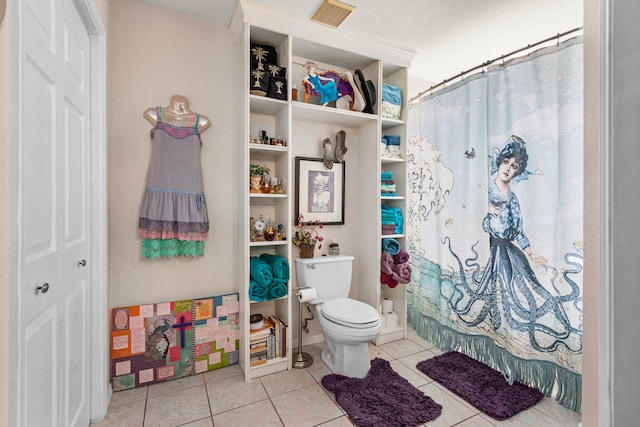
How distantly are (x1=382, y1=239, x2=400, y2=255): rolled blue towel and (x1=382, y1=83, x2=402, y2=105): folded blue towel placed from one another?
1.21 meters

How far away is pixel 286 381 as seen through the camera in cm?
203

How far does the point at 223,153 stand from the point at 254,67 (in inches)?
25.6

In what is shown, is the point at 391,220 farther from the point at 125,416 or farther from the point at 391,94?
the point at 125,416

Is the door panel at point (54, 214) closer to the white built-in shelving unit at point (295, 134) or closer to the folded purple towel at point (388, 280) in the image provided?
the white built-in shelving unit at point (295, 134)

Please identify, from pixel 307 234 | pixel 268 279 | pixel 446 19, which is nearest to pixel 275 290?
pixel 268 279

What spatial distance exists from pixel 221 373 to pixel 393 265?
1.58 m

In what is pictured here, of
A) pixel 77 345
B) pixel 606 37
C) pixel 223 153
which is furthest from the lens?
pixel 223 153

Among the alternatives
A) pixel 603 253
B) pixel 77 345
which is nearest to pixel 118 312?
pixel 77 345

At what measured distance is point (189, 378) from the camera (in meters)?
2.05

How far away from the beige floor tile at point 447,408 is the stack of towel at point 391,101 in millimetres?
2080

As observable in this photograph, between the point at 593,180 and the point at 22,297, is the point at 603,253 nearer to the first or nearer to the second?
the point at 593,180

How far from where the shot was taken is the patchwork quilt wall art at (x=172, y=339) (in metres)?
1.91

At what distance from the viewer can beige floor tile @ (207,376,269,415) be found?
1775 mm

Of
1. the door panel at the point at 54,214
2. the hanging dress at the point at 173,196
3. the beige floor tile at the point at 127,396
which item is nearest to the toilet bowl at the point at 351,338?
the hanging dress at the point at 173,196
